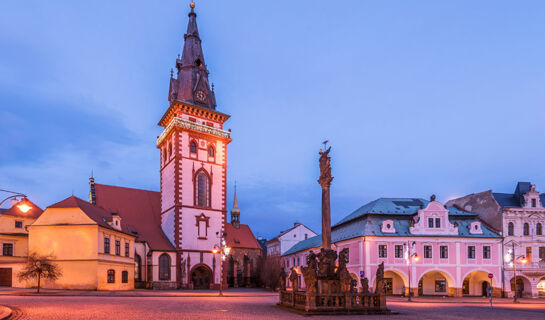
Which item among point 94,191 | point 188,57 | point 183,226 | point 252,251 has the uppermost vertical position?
point 188,57

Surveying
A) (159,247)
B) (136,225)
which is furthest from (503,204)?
(136,225)

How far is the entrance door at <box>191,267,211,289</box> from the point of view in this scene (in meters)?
47.6

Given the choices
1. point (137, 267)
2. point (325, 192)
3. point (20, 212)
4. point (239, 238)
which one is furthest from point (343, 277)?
point (20, 212)

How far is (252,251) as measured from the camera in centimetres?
5909

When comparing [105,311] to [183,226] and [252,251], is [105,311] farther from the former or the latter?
[252,251]

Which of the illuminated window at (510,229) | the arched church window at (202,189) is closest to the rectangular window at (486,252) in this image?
the illuminated window at (510,229)

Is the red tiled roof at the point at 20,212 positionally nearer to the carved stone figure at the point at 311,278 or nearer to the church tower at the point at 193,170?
the church tower at the point at 193,170

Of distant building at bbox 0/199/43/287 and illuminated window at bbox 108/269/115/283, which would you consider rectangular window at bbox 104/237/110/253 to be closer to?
illuminated window at bbox 108/269/115/283

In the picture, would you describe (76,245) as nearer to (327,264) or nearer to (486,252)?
(327,264)

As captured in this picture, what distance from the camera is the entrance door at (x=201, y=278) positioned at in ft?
156

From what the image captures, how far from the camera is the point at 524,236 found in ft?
145

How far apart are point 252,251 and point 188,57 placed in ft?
88.3

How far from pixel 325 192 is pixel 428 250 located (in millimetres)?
23911

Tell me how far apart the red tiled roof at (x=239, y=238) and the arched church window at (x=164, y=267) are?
12.0m
